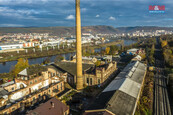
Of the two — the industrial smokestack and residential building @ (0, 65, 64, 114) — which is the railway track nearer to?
the industrial smokestack

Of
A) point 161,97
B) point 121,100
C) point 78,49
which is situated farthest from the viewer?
point 78,49

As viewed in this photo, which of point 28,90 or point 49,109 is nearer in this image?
point 49,109

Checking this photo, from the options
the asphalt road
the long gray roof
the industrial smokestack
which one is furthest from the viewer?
the industrial smokestack

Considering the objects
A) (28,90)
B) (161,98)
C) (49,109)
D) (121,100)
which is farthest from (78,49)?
(161,98)

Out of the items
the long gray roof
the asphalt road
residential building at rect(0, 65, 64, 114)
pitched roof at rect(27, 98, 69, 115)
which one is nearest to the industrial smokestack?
residential building at rect(0, 65, 64, 114)

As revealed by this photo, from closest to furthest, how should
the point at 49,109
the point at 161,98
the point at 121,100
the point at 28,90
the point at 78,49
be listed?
the point at 49,109 → the point at 121,100 → the point at 28,90 → the point at 161,98 → the point at 78,49

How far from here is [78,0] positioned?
2808 cm

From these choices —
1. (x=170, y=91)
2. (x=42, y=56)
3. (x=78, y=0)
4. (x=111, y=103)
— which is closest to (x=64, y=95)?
(x=111, y=103)

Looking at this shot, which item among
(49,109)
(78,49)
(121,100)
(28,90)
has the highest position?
(78,49)

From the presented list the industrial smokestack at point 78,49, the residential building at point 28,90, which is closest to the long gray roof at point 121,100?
the industrial smokestack at point 78,49

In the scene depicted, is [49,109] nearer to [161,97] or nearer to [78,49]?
[78,49]

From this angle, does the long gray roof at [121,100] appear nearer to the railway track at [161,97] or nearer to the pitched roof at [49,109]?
the pitched roof at [49,109]

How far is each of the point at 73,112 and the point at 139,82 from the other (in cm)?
1603

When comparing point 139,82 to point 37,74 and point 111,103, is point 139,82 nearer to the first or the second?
point 111,103
